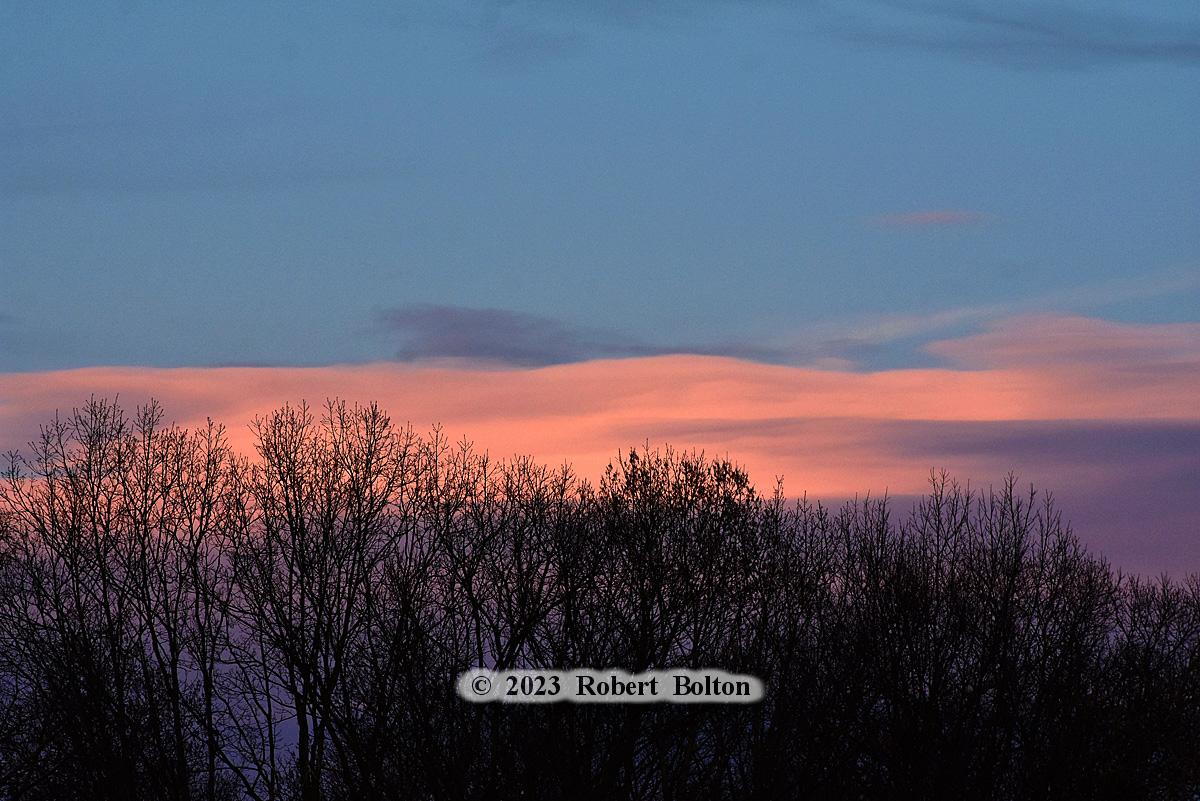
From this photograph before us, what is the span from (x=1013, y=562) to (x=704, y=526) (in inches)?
460

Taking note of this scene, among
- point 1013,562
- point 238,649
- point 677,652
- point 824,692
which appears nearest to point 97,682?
point 238,649

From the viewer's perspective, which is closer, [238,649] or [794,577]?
[238,649]

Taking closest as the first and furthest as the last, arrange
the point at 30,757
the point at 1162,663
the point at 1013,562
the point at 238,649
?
1. the point at 238,649
2. the point at 30,757
3. the point at 1013,562
4. the point at 1162,663

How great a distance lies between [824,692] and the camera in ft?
109

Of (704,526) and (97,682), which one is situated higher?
(704,526)

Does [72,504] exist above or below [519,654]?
above

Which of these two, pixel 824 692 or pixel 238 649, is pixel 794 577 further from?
pixel 238 649

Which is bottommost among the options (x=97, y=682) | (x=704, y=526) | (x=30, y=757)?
(x=30, y=757)

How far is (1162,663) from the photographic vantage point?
44.5 m

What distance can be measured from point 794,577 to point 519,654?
9206mm

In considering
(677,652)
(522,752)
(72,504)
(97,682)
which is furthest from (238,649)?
(677,652)

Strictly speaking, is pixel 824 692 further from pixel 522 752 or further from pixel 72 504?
pixel 72 504

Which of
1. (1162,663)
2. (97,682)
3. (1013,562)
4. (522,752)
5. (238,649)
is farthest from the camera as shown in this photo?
(1162,663)

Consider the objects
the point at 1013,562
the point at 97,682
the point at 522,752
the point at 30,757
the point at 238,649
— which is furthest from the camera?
the point at 1013,562
